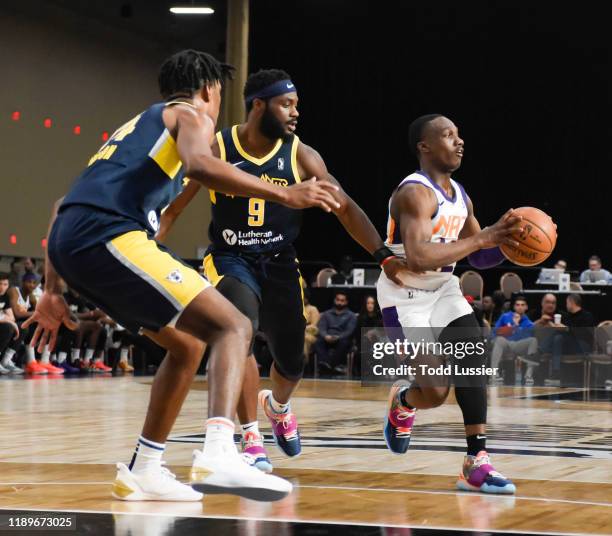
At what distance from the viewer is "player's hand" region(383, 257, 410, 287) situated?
174 inches

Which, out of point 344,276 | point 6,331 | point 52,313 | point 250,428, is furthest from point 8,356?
point 52,313

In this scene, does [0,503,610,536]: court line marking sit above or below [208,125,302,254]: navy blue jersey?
below

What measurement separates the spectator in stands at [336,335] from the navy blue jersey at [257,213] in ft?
30.8

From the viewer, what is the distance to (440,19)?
19.8 meters

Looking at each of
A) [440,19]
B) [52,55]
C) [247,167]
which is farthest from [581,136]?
[247,167]

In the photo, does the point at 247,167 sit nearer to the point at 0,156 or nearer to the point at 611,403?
the point at 611,403

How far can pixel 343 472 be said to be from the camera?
14.7 ft

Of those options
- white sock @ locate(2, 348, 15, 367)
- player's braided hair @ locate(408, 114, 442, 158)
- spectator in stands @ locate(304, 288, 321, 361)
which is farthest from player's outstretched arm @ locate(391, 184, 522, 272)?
white sock @ locate(2, 348, 15, 367)

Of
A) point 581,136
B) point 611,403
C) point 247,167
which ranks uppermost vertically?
point 581,136

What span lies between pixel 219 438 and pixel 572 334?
9.85 metres

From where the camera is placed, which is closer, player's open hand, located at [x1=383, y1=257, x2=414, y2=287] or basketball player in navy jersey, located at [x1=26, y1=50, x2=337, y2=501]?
basketball player in navy jersey, located at [x1=26, y1=50, x2=337, y2=501]

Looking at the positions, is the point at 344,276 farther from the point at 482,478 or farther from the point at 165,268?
the point at 165,268

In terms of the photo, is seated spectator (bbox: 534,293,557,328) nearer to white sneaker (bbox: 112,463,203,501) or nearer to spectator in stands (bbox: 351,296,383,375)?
spectator in stands (bbox: 351,296,383,375)

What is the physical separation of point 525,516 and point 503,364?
384 inches
